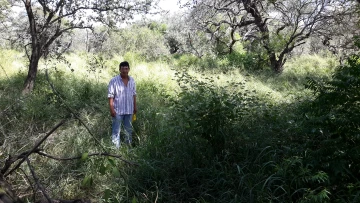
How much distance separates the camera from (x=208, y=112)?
157 inches

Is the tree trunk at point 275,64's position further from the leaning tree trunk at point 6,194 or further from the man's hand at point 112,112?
the leaning tree trunk at point 6,194

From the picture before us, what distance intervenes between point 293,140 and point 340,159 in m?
0.96

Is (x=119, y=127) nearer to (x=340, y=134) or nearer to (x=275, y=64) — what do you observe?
(x=340, y=134)

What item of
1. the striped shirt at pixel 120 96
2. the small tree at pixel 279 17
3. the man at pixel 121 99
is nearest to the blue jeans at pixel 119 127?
the man at pixel 121 99

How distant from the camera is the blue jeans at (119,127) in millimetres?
5107

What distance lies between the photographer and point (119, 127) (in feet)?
17.1

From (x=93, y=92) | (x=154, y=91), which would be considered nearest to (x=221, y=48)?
(x=154, y=91)

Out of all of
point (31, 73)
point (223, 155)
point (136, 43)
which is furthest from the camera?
point (136, 43)

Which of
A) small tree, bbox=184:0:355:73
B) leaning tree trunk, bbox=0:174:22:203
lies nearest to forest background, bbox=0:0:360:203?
leaning tree trunk, bbox=0:174:22:203

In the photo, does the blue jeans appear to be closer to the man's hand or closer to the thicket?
the man's hand

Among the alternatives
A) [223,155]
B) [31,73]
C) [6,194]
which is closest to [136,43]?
[31,73]

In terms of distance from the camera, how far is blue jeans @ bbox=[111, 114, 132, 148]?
16.8ft

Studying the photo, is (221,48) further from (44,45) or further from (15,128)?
(15,128)

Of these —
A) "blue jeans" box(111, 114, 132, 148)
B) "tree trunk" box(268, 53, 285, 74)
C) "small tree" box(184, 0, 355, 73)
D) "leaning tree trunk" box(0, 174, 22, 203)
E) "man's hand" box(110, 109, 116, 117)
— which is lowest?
"blue jeans" box(111, 114, 132, 148)
